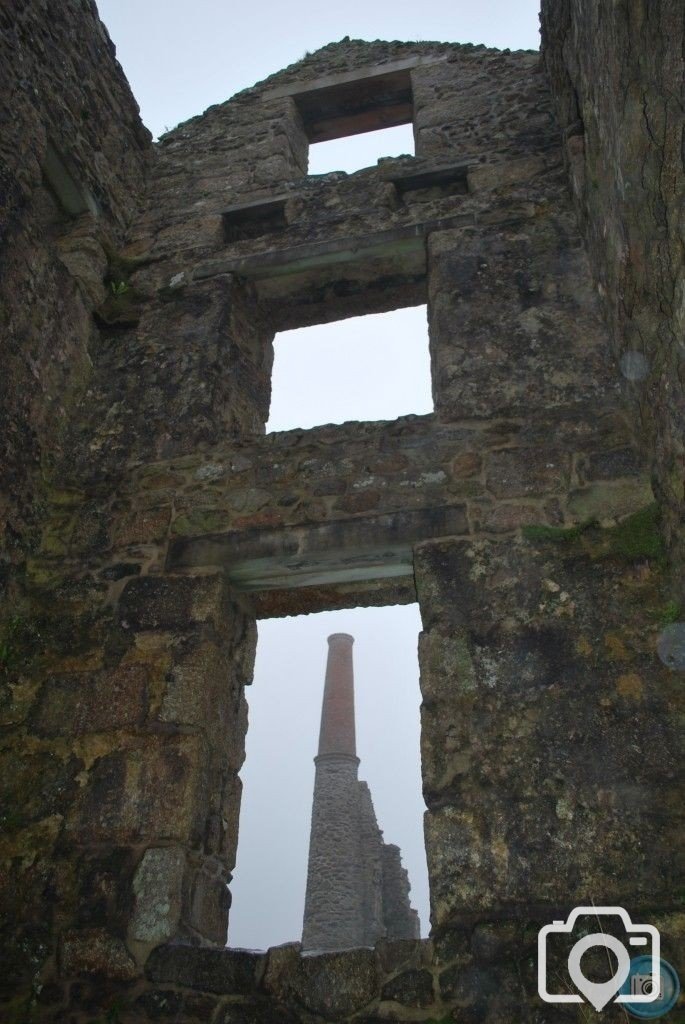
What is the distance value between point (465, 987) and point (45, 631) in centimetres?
258

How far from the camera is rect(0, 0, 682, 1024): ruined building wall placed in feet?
9.39

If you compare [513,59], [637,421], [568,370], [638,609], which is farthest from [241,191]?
[638,609]

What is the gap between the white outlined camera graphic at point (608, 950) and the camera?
252cm

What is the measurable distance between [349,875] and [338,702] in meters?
7.29

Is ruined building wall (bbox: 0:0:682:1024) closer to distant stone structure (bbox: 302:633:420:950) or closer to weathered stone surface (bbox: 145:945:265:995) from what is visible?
weathered stone surface (bbox: 145:945:265:995)

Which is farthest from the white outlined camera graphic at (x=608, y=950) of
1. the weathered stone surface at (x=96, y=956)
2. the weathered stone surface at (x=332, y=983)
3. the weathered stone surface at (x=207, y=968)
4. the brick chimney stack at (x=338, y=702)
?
the brick chimney stack at (x=338, y=702)

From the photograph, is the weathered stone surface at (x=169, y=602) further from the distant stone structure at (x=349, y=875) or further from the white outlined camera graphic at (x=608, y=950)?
the distant stone structure at (x=349, y=875)

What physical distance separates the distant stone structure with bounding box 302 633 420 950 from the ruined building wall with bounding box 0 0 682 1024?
8.67m

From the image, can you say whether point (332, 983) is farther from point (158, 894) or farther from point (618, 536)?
point (618, 536)

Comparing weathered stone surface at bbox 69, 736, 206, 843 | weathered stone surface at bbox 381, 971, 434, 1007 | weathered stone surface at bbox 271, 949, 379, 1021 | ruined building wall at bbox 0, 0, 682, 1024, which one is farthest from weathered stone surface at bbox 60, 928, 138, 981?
weathered stone surface at bbox 381, 971, 434, 1007

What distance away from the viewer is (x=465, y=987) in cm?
266

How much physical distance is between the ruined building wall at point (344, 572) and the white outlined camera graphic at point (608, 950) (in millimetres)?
58

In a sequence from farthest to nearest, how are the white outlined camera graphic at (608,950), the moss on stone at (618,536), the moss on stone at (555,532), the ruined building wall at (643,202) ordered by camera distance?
the moss on stone at (555,532) → the moss on stone at (618,536) → the ruined building wall at (643,202) → the white outlined camera graphic at (608,950)

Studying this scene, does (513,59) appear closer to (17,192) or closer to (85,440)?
(17,192)
